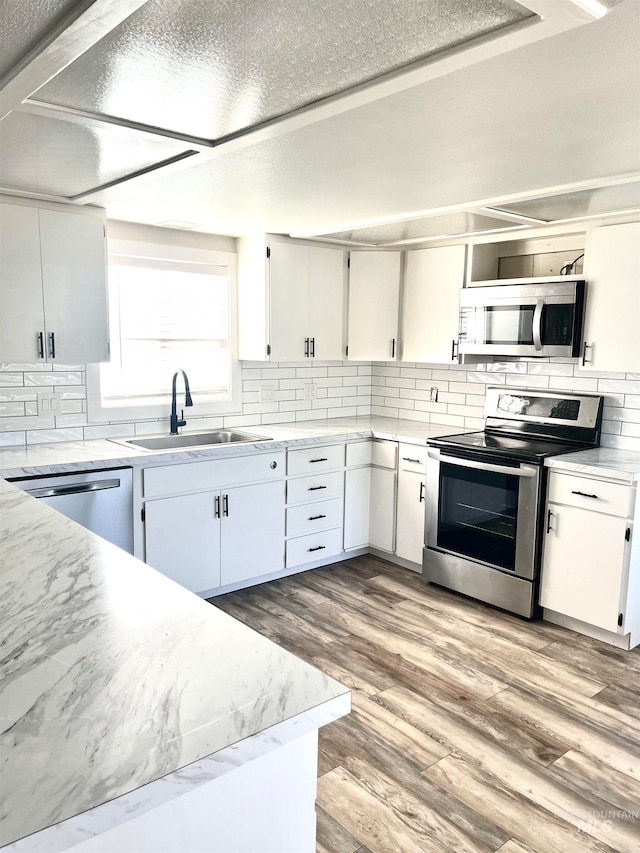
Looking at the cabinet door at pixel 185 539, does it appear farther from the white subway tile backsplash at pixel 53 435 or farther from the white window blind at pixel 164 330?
the white window blind at pixel 164 330

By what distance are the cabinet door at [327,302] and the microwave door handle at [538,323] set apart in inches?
56.0

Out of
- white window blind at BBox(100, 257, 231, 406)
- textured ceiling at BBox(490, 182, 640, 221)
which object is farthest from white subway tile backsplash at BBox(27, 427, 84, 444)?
textured ceiling at BBox(490, 182, 640, 221)

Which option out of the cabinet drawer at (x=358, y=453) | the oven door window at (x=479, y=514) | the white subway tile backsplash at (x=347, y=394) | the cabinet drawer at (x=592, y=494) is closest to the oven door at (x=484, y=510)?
the oven door window at (x=479, y=514)

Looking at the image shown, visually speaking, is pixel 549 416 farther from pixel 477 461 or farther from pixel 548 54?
pixel 548 54

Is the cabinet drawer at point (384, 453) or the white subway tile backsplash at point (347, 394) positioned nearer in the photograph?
the white subway tile backsplash at point (347, 394)

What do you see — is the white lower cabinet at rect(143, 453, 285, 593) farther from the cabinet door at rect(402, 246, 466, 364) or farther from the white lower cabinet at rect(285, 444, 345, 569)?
the cabinet door at rect(402, 246, 466, 364)

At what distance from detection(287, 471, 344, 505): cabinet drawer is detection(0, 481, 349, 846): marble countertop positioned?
243 cm

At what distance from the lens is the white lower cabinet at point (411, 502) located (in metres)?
4.18

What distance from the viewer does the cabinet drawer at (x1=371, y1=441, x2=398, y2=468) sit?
14.2 ft

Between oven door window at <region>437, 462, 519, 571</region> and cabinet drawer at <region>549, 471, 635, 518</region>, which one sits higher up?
cabinet drawer at <region>549, 471, 635, 518</region>

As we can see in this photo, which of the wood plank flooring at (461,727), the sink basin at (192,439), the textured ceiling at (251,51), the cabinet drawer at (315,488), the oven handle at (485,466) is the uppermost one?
the textured ceiling at (251,51)

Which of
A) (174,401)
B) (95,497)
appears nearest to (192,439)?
(174,401)

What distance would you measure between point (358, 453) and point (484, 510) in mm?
1003

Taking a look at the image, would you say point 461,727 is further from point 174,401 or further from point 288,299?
point 288,299
